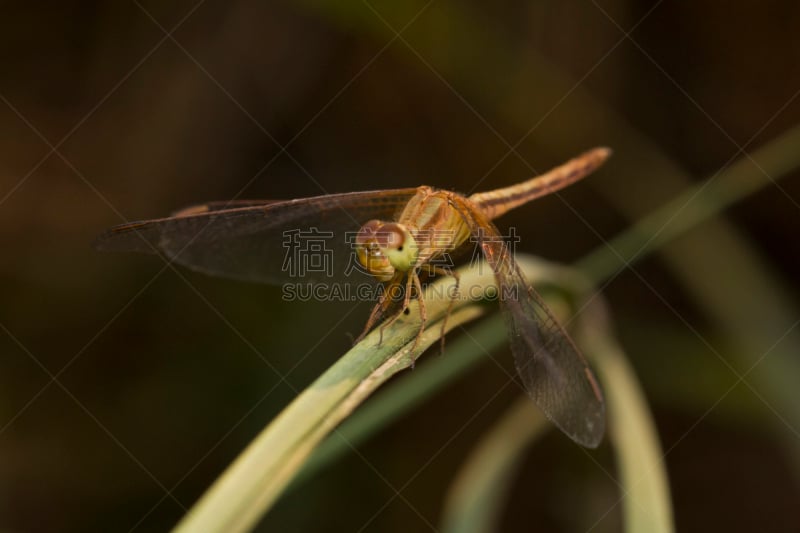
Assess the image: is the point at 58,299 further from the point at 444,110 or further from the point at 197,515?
the point at 197,515

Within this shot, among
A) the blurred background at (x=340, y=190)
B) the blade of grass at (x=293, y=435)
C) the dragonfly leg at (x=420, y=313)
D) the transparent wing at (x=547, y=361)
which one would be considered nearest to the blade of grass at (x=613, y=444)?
the transparent wing at (x=547, y=361)

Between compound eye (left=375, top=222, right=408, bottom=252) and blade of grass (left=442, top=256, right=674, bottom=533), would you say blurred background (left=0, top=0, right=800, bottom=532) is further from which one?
compound eye (left=375, top=222, right=408, bottom=252)

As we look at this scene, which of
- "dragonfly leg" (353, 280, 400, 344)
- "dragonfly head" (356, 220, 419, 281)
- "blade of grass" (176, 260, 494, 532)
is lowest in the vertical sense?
"blade of grass" (176, 260, 494, 532)

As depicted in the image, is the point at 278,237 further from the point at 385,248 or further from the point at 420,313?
the point at 420,313

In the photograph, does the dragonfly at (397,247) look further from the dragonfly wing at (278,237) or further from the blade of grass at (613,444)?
the blade of grass at (613,444)

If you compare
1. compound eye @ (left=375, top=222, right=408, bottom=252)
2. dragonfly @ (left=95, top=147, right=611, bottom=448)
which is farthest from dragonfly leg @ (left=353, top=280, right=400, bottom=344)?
compound eye @ (left=375, top=222, right=408, bottom=252)

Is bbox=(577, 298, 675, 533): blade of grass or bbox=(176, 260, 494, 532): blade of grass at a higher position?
bbox=(577, 298, 675, 533): blade of grass

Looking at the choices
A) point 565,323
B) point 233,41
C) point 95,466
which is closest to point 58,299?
point 95,466

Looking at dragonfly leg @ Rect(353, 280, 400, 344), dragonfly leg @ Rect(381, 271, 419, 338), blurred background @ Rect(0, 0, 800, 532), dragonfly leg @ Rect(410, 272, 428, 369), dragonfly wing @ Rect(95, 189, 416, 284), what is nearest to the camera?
dragonfly leg @ Rect(410, 272, 428, 369)

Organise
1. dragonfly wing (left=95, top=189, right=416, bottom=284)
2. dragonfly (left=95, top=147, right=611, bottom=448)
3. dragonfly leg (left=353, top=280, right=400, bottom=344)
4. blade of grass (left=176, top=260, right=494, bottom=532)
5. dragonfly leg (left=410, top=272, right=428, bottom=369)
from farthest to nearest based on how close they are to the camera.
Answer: dragonfly wing (left=95, top=189, right=416, bottom=284)
dragonfly leg (left=353, top=280, right=400, bottom=344)
dragonfly (left=95, top=147, right=611, bottom=448)
dragonfly leg (left=410, top=272, right=428, bottom=369)
blade of grass (left=176, top=260, right=494, bottom=532)
